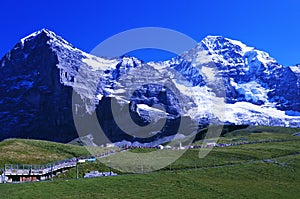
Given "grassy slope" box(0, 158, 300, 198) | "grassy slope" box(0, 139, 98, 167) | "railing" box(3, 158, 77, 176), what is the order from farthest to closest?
"grassy slope" box(0, 139, 98, 167)
"railing" box(3, 158, 77, 176)
"grassy slope" box(0, 158, 300, 198)

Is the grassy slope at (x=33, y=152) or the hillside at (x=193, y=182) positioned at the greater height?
the grassy slope at (x=33, y=152)

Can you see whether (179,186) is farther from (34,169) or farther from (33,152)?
(33,152)

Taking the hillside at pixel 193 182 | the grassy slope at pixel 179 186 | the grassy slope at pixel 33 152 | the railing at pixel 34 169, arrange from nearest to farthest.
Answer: the grassy slope at pixel 179 186
the hillside at pixel 193 182
the railing at pixel 34 169
the grassy slope at pixel 33 152

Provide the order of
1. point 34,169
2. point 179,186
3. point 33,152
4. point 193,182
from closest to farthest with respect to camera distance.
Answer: point 179,186, point 193,182, point 34,169, point 33,152

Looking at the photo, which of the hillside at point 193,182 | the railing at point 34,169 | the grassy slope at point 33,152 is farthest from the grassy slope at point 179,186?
the grassy slope at point 33,152

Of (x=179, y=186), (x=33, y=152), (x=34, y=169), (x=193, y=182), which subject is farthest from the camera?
(x=33, y=152)

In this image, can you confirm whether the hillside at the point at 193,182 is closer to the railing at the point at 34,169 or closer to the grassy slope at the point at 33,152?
the railing at the point at 34,169

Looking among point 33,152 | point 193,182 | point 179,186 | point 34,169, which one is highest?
Result: point 33,152

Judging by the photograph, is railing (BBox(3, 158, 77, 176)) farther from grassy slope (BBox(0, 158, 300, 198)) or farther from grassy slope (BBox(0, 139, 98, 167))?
grassy slope (BBox(0, 158, 300, 198))

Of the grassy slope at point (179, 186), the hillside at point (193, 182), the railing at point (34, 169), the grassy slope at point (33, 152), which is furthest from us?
the grassy slope at point (33, 152)

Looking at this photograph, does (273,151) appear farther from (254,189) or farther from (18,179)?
(18,179)

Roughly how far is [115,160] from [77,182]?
37.6 meters

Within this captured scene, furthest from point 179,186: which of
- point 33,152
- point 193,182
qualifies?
point 33,152

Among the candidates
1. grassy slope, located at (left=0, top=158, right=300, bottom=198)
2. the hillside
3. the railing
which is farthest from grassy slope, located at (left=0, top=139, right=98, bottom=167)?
grassy slope, located at (left=0, top=158, right=300, bottom=198)
